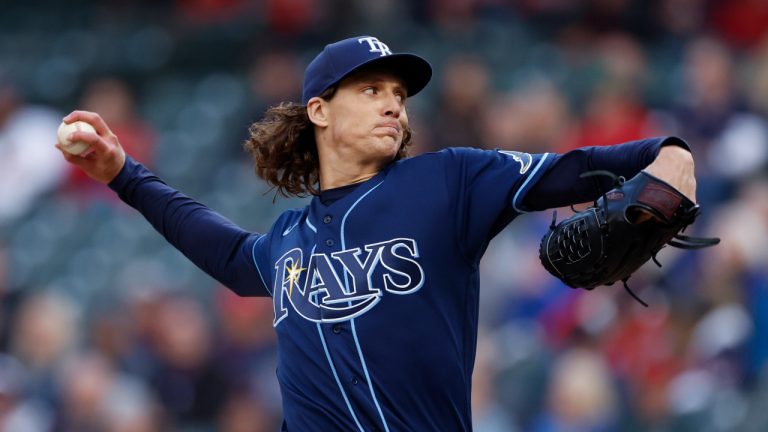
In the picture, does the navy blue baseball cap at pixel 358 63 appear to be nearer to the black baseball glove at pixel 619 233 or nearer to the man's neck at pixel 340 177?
the man's neck at pixel 340 177

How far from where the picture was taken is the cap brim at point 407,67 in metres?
3.39

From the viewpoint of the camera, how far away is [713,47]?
735 centimetres

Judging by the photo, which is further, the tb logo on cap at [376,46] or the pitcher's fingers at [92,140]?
the pitcher's fingers at [92,140]

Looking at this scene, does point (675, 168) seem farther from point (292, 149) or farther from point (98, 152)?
point (98, 152)

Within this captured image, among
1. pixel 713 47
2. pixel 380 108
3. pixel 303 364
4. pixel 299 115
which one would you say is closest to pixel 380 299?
pixel 303 364

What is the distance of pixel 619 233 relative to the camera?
2914 mm

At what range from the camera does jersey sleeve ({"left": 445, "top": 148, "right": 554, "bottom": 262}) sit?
3115 mm

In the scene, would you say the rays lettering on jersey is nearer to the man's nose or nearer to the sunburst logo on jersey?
the sunburst logo on jersey

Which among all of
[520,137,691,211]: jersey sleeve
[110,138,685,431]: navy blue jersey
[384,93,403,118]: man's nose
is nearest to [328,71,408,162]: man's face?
[384,93,403,118]: man's nose

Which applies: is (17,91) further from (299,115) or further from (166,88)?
(299,115)

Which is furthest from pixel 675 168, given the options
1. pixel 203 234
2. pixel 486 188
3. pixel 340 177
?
pixel 203 234

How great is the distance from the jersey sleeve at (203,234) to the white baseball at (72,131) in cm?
20

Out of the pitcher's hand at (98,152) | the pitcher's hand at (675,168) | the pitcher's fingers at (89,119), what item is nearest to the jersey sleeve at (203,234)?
the pitcher's hand at (98,152)

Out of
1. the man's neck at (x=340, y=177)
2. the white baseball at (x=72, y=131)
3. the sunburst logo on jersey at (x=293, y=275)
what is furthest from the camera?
the white baseball at (x=72, y=131)
